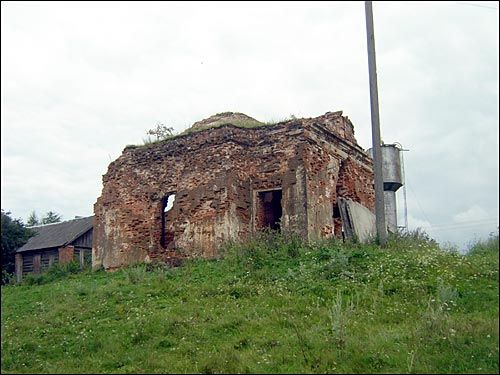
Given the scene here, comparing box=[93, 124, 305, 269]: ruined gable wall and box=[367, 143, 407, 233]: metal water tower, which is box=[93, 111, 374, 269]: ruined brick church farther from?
box=[367, 143, 407, 233]: metal water tower

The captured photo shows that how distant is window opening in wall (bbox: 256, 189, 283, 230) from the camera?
15.7 meters

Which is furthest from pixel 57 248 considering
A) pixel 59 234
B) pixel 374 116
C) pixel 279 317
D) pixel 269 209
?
pixel 279 317

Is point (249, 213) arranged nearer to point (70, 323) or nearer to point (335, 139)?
point (335, 139)

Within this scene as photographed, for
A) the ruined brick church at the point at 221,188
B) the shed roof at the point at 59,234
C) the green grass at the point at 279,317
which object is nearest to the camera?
the green grass at the point at 279,317

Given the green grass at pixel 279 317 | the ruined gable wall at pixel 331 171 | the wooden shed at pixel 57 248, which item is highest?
the ruined gable wall at pixel 331 171

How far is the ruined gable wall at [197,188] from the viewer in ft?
49.3

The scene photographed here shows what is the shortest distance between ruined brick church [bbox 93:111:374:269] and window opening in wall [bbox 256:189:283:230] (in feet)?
0.09

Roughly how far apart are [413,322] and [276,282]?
125 inches

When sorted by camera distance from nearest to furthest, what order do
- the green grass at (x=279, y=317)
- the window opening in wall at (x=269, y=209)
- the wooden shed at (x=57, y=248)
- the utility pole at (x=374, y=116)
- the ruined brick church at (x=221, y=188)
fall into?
the green grass at (x=279, y=317)
the utility pole at (x=374, y=116)
the ruined brick church at (x=221, y=188)
the window opening in wall at (x=269, y=209)
the wooden shed at (x=57, y=248)

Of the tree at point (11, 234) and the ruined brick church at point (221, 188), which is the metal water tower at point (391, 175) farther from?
the tree at point (11, 234)

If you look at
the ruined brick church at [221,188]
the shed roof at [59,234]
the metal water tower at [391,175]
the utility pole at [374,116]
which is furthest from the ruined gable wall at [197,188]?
the shed roof at [59,234]

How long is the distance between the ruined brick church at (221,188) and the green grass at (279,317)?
2147 mm

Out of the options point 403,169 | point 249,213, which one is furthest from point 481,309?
point 403,169

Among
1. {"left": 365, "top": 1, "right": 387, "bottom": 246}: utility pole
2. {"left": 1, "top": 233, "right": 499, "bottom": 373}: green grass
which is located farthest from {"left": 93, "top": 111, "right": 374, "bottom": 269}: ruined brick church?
{"left": 1, "top": 233, "right": 499, "bottom": 373}: green grass
